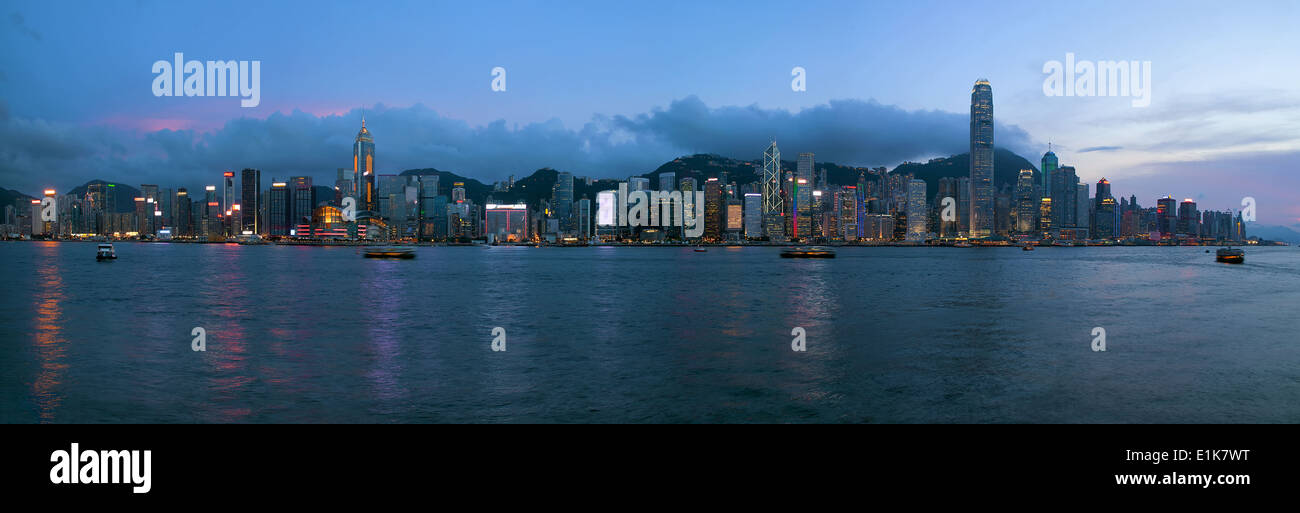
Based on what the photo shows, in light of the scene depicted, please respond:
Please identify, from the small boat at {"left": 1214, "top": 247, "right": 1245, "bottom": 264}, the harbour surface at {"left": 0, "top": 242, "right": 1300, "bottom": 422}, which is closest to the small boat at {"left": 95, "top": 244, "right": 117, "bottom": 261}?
the harbour surface at {"left": 0, "top": 242, "right": 1300, "bottom": 422}

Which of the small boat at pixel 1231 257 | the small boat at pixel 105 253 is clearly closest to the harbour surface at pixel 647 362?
the small boat at pixel 105 253

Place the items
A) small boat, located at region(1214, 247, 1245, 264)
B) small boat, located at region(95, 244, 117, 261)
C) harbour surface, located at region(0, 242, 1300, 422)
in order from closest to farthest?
harbour surface, located at region(0, 242, 1300, 422), small boat, located at region(95, 244, 117, 261), small boat, located at region(1214, 247, 1245, 264)

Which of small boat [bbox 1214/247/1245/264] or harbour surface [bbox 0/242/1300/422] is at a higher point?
small boat [bbox 1214/247/1245/264]

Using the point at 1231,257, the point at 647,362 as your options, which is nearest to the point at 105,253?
the point at 647,362

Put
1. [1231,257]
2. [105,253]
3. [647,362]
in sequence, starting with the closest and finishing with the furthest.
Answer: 1. [647,362]
2. [105,253]
3. [1231,257]

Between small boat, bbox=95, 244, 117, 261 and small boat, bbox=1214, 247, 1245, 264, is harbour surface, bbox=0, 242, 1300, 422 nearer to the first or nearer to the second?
small boat, bbox=95, 244, 117, 261

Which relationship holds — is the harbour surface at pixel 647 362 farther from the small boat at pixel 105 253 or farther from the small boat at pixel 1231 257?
the small boat at pixel 1231 257

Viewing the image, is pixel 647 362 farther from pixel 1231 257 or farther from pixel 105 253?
pixel 1231 257

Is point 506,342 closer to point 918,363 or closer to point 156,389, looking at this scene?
point 156,389

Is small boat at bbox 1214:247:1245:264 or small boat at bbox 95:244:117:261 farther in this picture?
small boat at bbox 1214:247:1245:264

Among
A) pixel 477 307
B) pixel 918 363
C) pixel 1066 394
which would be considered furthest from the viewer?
pixel 477 307
